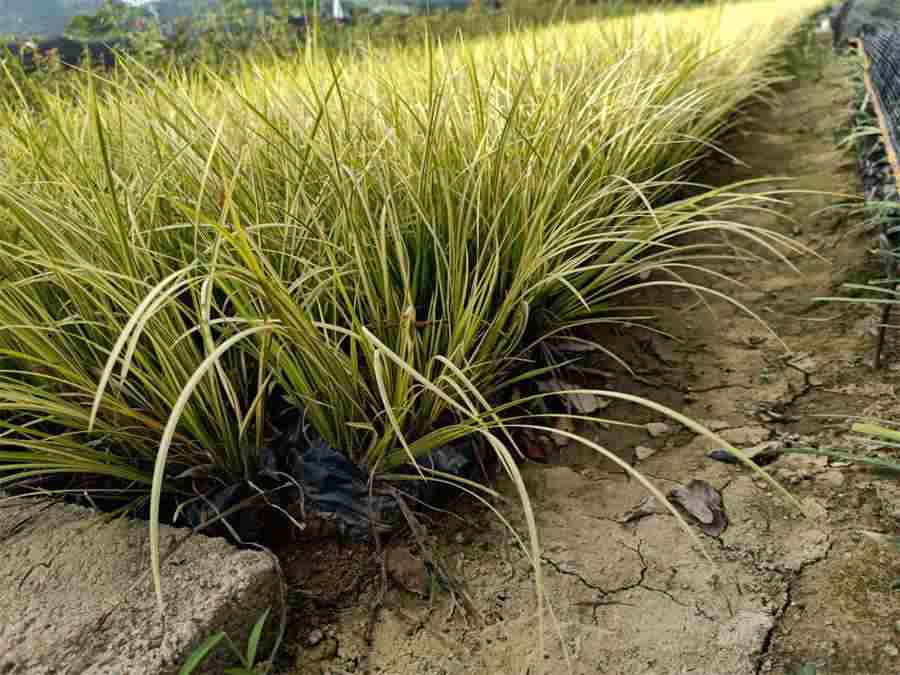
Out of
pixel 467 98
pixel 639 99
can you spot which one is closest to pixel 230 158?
pixel 467 98

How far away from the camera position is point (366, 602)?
855 mm

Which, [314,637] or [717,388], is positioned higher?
[717,388]

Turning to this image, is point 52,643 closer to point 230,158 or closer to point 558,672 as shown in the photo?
point 558,672

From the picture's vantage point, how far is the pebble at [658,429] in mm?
1095

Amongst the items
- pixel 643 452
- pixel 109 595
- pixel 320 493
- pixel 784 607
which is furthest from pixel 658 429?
pixel 109 595

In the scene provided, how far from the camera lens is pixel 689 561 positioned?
33.3 inches

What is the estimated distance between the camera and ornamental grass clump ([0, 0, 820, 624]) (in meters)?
0.86

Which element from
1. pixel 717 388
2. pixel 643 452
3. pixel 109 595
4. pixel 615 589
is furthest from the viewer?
pixel 717 388

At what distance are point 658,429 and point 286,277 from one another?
2.21 feet

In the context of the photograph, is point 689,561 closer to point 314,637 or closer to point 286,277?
point 314,637

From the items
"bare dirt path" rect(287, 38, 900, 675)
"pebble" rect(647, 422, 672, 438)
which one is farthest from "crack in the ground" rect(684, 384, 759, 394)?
"pebble" rect(647, 422, 672, 438)

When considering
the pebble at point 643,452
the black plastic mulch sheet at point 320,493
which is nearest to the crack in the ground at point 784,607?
the pebble at point 643,452

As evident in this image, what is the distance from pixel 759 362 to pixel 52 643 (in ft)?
3.86

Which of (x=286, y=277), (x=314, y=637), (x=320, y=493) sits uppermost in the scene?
(x=286, y=277)
